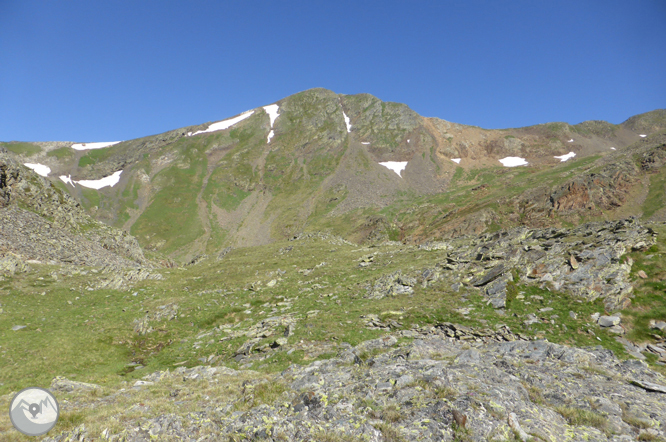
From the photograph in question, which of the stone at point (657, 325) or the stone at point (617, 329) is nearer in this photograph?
the stone at point (657, 325)

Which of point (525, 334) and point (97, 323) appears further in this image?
point (97, 323)

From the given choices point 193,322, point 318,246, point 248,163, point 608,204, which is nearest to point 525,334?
point 193,322

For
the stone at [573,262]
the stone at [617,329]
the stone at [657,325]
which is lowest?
the stone at [617,329]

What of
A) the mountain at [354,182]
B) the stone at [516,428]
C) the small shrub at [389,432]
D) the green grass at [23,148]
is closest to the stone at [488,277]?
the stone at [516,428]

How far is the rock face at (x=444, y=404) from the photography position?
361 inches

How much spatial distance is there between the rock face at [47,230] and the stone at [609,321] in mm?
61400

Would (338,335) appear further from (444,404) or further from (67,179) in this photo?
(67,179)

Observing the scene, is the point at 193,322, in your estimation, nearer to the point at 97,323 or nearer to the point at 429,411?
the point at 97,323

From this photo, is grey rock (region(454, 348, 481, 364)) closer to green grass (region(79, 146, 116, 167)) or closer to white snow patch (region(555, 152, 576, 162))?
white snow patch (region(555, 152, 576, 162))

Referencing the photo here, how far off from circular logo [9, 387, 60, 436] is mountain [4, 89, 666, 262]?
9102cm

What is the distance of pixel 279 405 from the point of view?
444 inches

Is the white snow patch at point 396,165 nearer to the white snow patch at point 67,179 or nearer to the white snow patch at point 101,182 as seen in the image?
the white snow patch at point 101,182

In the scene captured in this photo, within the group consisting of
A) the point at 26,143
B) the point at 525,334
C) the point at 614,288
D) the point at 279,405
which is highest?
the point at 26,143

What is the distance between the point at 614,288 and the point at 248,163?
180 metres
